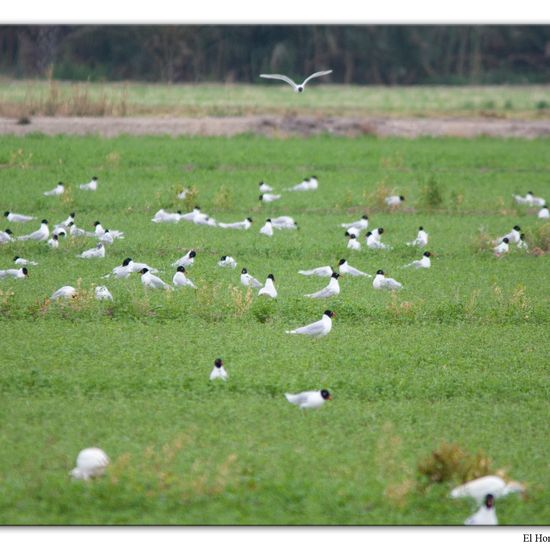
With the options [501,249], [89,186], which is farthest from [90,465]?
[89,186]

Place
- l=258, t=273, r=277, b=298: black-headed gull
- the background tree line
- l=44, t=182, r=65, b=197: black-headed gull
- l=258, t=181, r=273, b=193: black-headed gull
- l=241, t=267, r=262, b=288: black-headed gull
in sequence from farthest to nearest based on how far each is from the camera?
the background tree line, l=258, t=181, r=273, b=193: black-headed gull, l=44, t=182, r=65, b=197: black-headed gull, l=241, t=267, r=262, b=288: black-headed gull, l=258, t=273, r=277, b=298: black-headed gull

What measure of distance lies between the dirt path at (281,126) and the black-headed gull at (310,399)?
25.1 meters

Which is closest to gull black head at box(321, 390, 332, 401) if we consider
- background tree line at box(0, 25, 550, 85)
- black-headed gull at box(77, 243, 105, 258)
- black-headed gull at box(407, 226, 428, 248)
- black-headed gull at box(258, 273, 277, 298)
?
black-headed gull at box(258, 273, 277, 298)

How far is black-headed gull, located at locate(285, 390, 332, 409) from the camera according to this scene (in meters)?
11.9

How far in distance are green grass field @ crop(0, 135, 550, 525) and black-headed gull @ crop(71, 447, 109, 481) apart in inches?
6.7

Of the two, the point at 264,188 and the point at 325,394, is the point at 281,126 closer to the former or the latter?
the point at 264,188

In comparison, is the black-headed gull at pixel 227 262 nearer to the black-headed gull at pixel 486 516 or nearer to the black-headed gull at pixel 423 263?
the black-headed gull at pixel 423 263

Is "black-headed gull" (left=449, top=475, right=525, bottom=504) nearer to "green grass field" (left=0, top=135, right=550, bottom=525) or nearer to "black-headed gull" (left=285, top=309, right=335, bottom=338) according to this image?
"green grass field" (left=0, top=135, right=550, bottom=525)

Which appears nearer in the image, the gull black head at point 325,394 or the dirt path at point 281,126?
the gull black head at point 325,394

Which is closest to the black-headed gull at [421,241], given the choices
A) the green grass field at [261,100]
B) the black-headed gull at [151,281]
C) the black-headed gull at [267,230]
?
the black-headed gull at [267,230]

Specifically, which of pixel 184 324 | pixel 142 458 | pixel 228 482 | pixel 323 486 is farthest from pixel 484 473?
pixel 184 324

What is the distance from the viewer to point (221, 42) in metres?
67.9

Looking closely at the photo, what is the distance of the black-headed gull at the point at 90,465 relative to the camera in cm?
984

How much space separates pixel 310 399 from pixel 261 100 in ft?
127
